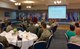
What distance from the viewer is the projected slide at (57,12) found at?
16958 mm

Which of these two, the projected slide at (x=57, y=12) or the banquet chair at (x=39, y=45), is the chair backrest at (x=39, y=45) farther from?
the projected slide at (x=57, y=12)

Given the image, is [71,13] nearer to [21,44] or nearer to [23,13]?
[23,13]

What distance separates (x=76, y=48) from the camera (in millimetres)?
3652

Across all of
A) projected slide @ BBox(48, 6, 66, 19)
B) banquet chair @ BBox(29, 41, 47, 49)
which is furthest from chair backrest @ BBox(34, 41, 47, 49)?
projected slide @ BBox(48, 6, 66, 19)

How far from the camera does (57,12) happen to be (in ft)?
56.6

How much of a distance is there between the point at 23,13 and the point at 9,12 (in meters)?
2.34

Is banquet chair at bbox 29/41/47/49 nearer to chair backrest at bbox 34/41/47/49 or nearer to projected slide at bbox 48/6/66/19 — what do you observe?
chair backrest at bbox 34/41/47/49

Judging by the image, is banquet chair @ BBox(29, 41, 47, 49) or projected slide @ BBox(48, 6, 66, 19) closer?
banquet chair @ BBox(29, 41, 47, 49)

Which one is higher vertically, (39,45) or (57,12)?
(39,45)

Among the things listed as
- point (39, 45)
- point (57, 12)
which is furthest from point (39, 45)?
point (57, 12)

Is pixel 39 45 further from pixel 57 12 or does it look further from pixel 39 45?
pixel 57 12

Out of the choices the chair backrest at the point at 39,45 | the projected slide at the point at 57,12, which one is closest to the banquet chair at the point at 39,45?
the chair backrest at the point at 39,45

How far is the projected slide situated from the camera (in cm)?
1696

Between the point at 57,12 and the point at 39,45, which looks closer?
the point at 39,45
